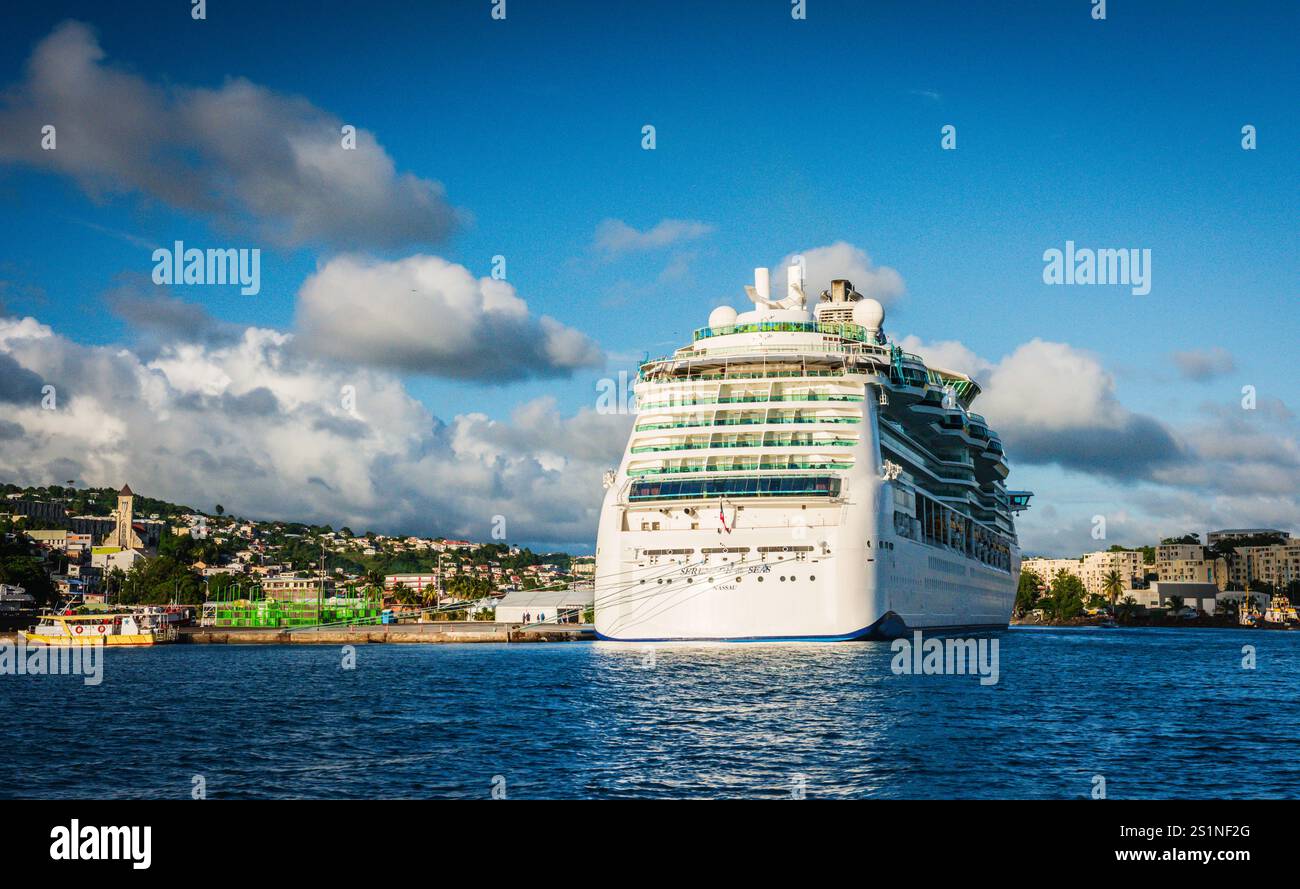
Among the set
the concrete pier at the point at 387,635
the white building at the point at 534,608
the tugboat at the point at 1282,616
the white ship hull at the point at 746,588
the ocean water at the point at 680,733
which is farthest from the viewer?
the tugboat at the point at 1282,616

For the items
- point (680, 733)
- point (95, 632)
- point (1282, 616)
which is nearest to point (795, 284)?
point (680, 733)

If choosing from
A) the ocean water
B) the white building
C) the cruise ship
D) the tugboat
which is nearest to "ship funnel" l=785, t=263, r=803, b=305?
the cruise ship

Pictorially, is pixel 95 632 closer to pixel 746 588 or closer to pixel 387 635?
pixel 387 635

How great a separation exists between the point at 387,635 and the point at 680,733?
9055 cm

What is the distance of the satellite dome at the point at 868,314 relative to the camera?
268 ft

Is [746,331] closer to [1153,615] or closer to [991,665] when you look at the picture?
[991,665]

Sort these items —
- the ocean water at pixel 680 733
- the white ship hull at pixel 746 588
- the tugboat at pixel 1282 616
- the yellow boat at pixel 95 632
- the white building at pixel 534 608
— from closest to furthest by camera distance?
1. the ocean water at pixel 680 733
2. the white ship hull at pixel 746 588
3. the yellow boat at pixel 95 632
4. the white building at pixel 534 608
5. the tugboat at pixel 1282 616

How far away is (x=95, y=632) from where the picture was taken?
348ft

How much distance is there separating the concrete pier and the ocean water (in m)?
61.9

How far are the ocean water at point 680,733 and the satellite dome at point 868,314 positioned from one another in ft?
126

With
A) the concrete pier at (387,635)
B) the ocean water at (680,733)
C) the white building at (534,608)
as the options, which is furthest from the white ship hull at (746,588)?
the white building at (534,608)

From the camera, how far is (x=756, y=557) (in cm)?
4844

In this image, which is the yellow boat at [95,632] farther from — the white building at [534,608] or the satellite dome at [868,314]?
the satellite dome at [868,314]
